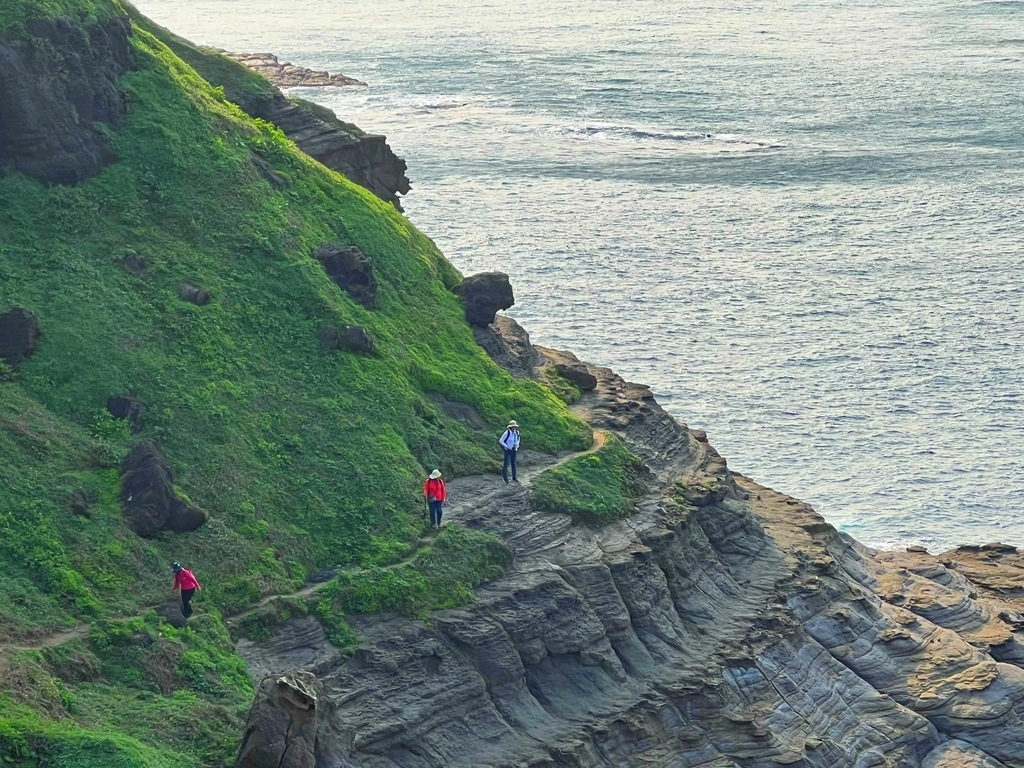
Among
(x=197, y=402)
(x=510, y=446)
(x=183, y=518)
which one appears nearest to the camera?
(x=183, y=518)

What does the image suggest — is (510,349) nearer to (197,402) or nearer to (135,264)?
(135,264)

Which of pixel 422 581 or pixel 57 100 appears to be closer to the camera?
pixel 422 581

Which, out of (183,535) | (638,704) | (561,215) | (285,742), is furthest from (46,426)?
(561,215)

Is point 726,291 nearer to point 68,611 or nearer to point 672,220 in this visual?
point 672,220

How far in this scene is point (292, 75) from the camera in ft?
523

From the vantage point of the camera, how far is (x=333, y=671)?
42469 mm

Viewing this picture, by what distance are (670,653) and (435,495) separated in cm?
756

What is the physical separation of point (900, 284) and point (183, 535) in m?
69.8

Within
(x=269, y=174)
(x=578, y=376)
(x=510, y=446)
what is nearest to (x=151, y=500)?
(x=510, y=446)

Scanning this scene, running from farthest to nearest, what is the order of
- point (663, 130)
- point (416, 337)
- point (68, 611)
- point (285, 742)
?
point (663, 130), point (416, 337), point (68, 611), point (285, 742)

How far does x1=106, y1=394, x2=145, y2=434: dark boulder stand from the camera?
46.8 m

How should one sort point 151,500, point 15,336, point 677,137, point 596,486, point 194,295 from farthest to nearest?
1. point 677,137
2. point 596,486
3. point 194,295
4. point 15,336
5. point 151,500

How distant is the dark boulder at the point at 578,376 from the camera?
5903cm

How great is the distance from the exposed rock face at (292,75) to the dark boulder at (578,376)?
100018mm
